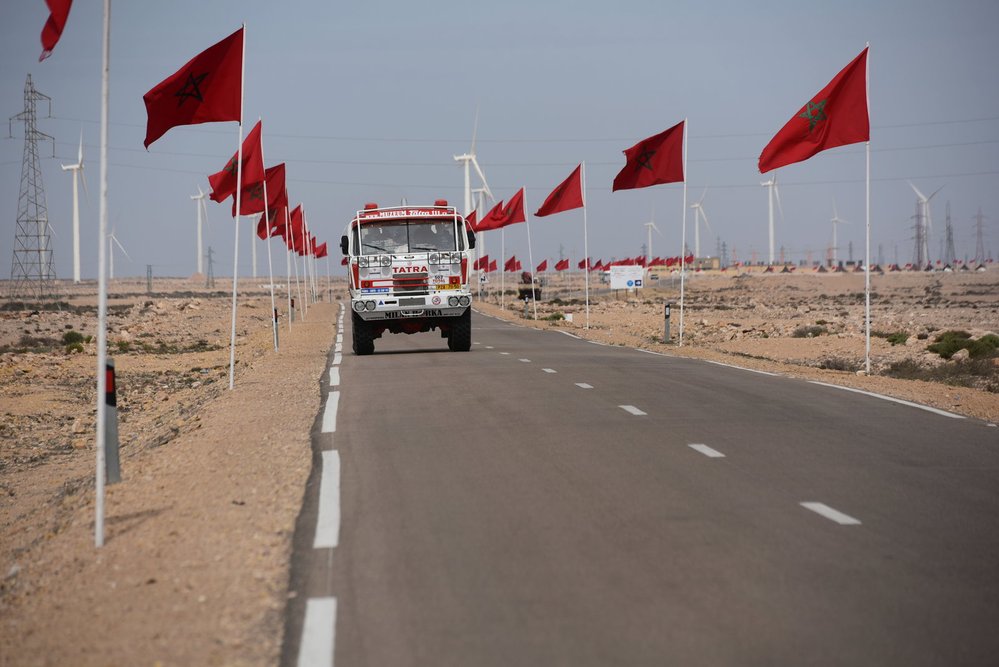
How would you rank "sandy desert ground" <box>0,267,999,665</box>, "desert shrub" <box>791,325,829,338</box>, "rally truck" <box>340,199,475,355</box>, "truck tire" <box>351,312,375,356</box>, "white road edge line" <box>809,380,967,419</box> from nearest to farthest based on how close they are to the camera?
"sandy desert ground" <box>0,267,999,665</box> → "white road edge line" <box>809,380,967,419</box> → "rally truck" <box>340,199,475,355</box> → "truck tire" <box>351,312,375,356</box> → "desert shrub" <box>791,325,829,338</box>

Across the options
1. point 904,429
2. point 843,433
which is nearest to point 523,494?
point 843,433

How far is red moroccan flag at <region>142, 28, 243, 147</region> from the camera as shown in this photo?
14461 mm

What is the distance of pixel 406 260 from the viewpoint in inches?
991

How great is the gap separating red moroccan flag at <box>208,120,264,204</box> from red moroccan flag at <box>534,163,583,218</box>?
53.2ft

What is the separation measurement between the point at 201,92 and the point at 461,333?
11424 mm

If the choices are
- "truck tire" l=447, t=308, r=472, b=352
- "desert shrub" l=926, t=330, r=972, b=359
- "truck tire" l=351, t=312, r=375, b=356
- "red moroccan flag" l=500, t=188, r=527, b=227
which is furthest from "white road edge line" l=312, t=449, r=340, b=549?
"red moroccan flag" l=500, t=188, r=527, b=227

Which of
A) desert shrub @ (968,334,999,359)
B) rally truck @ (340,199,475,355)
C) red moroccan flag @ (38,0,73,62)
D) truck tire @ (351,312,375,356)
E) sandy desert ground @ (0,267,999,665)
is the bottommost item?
sandy desert ground @ (0,267,999,665)

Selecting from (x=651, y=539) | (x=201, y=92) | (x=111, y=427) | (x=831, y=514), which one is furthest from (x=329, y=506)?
(x=201, y=92)

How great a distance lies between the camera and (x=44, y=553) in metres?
8.21

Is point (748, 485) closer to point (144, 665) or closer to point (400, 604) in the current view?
point (400, 604)

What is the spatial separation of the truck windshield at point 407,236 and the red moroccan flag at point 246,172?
12.3ft

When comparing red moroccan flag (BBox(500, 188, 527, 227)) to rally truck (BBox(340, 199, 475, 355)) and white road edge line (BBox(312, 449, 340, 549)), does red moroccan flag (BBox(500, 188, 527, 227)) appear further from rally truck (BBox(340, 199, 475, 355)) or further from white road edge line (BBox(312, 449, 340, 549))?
white road edge line (BBox(312, 449, 340, 549))

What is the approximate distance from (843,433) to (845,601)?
22.0 ft

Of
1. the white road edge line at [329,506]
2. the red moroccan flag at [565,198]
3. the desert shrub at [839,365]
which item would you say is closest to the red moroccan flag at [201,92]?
the white road edge line at [329,506]
